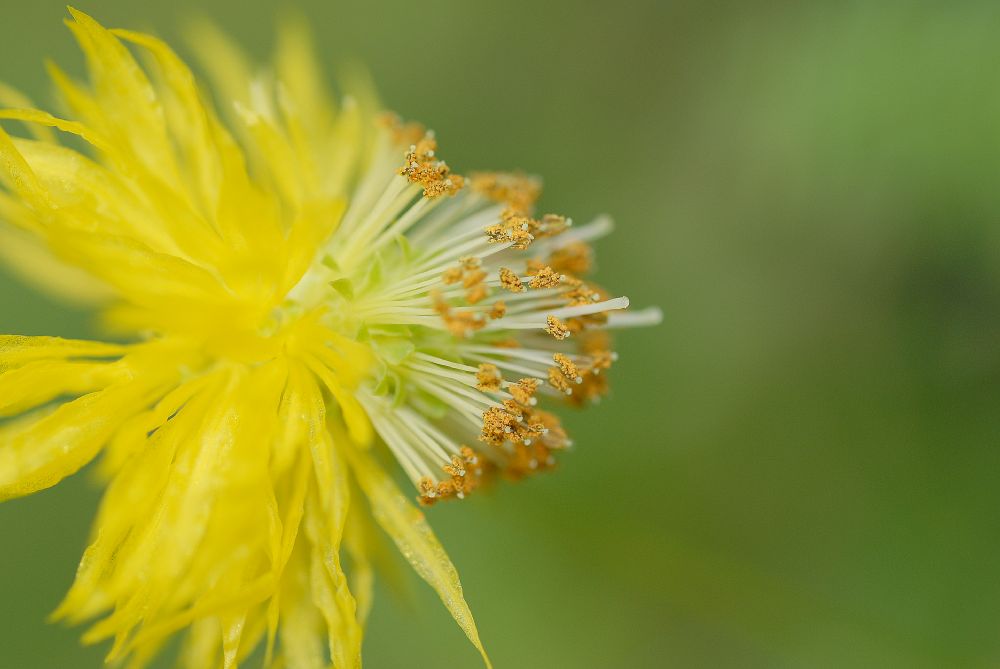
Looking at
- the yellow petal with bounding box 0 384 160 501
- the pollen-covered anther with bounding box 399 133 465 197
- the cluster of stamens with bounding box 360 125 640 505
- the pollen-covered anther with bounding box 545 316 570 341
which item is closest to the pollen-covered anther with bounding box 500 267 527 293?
the cluster of stamens with bounding box 360 125 640 505

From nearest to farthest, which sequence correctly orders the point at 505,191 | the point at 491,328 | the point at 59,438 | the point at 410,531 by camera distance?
1. the point at 59,438
2. the point at 410,531
3. the point at 491,328
4. the point at 505,191

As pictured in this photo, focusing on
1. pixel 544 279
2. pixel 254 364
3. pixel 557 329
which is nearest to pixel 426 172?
pixel 544 279

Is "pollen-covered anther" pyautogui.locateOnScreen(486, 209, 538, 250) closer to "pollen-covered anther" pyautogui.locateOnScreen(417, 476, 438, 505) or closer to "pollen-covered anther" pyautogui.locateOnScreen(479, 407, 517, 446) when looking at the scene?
"pollen-covered anther" pyautogui.locateOnScreen(479, 407, 517, 446)

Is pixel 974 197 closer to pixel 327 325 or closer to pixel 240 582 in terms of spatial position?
pixel 327 325

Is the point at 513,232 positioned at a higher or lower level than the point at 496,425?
higher

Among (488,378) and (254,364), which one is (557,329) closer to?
(488,378)

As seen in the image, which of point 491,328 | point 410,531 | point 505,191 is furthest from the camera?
point 505,191

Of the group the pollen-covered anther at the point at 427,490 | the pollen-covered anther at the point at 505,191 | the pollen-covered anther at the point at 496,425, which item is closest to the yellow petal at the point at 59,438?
the pollen-covered anther at the point at 427,490

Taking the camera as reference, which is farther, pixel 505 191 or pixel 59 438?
pixel 505 191
